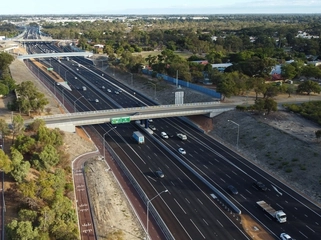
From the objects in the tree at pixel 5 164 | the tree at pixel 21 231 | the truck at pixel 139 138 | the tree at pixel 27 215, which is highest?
the tree at pixel 5 164

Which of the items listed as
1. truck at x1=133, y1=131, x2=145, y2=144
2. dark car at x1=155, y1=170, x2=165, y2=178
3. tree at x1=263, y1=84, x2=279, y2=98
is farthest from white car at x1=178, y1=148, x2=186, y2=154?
tree at x1=263, y1=84, x2=279, y2=98

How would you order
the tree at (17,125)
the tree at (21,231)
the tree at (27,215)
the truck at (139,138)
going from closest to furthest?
the tree at (21,231)
the tree at (27,215)
the tree at (17,125)
the truck at (139,138)

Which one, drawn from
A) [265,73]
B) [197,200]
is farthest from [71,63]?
[197,200]

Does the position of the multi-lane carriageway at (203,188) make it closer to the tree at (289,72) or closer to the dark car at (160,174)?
the dark car at (160,174)

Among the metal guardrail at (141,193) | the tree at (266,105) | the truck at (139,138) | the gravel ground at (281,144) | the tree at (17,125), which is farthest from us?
the tree at (266,105)

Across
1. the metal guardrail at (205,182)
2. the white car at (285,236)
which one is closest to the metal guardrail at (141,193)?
the metal guardrail at (205,182)

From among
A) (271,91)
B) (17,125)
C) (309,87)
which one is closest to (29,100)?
(17,125)

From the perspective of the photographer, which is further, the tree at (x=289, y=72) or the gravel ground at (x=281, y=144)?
the tree at (x=289, y=72)
